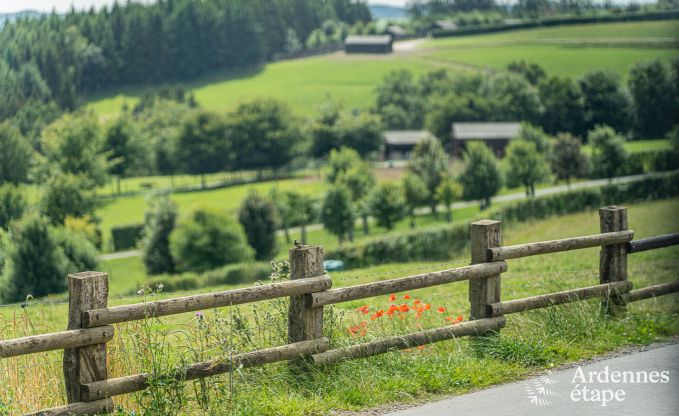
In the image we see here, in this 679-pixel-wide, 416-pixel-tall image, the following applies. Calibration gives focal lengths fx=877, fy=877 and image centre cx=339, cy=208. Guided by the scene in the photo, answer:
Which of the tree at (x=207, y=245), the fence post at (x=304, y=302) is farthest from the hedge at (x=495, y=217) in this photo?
the fence post at (x=304, y=302)

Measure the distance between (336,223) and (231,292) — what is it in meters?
Result: 73.8

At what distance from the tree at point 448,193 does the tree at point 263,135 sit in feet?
117

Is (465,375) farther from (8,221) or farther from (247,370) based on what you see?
(8,221)

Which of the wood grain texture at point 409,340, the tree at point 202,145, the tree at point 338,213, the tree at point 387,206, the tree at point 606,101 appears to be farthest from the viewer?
the tree at point 202,145

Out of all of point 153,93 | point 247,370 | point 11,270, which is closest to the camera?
point 247,370

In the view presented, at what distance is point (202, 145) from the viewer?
385 ft

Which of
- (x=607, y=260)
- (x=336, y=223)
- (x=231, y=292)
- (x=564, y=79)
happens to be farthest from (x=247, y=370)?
(x=564, y=79)

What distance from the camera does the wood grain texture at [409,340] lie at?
8.44 metres

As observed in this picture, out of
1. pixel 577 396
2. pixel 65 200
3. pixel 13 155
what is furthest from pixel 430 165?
pixel 577 396

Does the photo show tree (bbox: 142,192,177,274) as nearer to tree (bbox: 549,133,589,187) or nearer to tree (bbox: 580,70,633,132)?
tree (bbox: 549,133,589,187)

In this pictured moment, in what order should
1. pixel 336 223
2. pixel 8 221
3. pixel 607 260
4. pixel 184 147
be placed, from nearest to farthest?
pixel 607 260, pixel 8 221, pixel 336 223, pixel 184 147

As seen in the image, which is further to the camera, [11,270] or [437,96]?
[437,96]

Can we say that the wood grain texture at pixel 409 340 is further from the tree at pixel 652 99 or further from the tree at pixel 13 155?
the tree at pixel 652 99

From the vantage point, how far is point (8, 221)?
66062 millimetres
